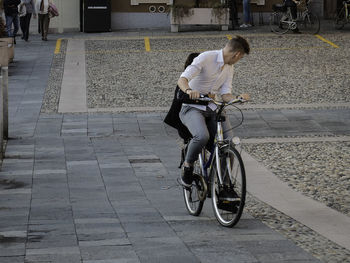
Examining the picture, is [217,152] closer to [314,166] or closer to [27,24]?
[314,166]

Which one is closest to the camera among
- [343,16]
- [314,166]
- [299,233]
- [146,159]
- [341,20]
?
[299,233]

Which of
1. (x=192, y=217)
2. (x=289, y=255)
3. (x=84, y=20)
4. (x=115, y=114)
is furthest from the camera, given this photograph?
(x=84, y=20)

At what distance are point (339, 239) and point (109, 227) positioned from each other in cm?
176

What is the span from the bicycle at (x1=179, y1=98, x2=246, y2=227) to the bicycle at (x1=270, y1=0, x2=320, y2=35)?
1706cm

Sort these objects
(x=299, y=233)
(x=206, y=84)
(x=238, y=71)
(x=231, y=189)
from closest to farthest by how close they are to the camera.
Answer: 1. (x=299, y=233)
2. (x=231, y=189)
3. (x=206, y=84)
4. (x=238, y=71)

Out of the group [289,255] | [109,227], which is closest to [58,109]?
[109,227]

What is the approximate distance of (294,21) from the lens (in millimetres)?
23766

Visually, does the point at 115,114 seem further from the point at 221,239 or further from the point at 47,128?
the point at 221,239

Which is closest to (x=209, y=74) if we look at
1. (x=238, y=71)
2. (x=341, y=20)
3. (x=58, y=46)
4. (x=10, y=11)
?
(x=238, y=71)

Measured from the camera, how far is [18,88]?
53.6ft

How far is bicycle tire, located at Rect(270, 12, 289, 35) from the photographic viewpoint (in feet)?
79.7

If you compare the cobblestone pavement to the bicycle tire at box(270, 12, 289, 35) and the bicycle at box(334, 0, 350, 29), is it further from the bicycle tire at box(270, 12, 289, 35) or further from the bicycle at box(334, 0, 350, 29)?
the bicycle at box(334, 0, 350, 29)

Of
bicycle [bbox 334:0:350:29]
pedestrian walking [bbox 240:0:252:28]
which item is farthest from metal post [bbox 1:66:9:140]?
pedestrian walking [bbox 240:0:252:28]

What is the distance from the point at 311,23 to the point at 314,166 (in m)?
14.6
